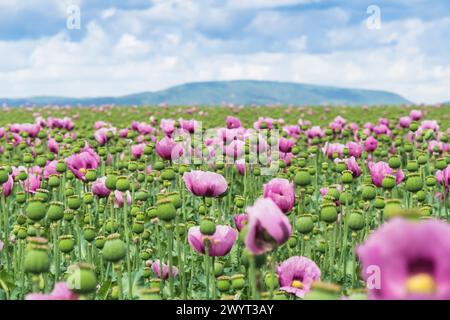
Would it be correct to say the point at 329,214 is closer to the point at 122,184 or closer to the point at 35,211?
the point at 122,184

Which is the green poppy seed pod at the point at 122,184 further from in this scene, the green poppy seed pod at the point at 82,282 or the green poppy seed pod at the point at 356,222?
the green poppy seed pod at the point at 82,282

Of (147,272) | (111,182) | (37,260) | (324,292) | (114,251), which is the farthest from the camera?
(111,182)

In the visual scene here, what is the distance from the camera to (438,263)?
0.91 m

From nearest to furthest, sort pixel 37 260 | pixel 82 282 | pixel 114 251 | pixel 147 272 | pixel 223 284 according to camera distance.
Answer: pixel 82 282, pixel 37 260, pixel 114 251, pixel 223 284, pixel 147 272

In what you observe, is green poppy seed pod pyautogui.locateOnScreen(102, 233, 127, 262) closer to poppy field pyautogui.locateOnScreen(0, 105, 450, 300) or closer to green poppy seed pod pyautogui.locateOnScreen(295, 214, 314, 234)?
poppy field pyautogui.locateOnScreen(0, 105, 450, 300)

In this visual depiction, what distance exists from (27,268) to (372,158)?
18.3 ft

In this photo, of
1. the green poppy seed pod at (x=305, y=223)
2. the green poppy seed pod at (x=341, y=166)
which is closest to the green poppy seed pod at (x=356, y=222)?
the green poppy seed pod at (x=305, y=223)

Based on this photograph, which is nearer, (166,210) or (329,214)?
(166,210)

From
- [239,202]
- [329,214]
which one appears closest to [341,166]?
[239,202]

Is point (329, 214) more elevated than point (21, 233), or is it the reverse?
point (329, 214)

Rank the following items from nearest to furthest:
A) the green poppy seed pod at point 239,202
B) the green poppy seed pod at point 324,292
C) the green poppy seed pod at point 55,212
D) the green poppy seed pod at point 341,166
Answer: the green poppy seed pod at point 324,292, the green poppy seed pod at point 55,212, the green poppy seed pod at point 239,202, the green poppy seed pod at point 341,166

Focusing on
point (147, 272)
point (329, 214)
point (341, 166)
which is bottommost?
point (147, 272)
